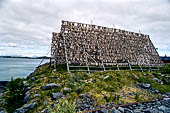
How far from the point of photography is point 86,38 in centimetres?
1606

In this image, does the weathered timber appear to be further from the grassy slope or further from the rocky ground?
the rocky ground

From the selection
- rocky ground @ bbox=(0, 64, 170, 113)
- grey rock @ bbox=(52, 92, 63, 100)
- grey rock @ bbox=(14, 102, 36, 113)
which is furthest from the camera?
grey rock @ bbox=(52, 92, 63, 100)

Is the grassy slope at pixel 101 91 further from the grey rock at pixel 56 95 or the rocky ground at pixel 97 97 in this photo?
the grey rock at pixel 56 95

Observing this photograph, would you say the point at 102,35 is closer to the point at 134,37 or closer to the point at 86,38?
the point at 86,38

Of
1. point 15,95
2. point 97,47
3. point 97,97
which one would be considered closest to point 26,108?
point 15,95

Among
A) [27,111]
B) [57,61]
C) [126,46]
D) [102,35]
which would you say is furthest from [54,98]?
[126,46]

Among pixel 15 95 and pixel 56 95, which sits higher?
pixel 56 95

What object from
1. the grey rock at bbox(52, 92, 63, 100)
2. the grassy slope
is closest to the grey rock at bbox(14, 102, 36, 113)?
the grassy slope

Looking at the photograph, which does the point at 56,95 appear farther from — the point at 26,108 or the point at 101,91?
the point at 101,91

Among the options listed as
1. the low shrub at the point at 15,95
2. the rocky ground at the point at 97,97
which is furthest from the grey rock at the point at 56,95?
the low shrub at the point at 15,95

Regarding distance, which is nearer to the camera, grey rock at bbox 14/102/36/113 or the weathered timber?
grey rock at bbox 14/102/36/113

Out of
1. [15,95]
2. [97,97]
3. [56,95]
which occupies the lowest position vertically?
[15,95]

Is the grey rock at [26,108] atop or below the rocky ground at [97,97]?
below

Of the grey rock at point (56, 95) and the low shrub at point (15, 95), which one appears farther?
the low shrub at point (15, 95)
